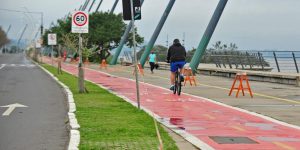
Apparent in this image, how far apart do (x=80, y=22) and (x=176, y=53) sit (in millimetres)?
3352

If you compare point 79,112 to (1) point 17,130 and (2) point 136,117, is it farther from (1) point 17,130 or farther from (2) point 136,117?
(1) point 17,130

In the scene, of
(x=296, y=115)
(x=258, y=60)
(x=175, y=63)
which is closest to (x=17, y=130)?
(x=296, y=115)

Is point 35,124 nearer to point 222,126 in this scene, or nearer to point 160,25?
point 222,126

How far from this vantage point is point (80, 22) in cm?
1911

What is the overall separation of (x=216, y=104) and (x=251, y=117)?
3.07 meters

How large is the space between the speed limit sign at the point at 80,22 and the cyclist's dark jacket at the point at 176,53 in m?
2.92

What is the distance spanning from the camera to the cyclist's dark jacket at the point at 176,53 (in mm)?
19172

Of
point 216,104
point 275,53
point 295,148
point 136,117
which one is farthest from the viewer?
point 275,53

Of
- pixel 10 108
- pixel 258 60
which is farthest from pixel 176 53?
pixel 258 60

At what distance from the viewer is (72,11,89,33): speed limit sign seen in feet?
62.2

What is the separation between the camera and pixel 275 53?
31.6 meters

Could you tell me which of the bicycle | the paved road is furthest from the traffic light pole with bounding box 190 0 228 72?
the paved road

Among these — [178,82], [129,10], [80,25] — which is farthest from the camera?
[80,25]

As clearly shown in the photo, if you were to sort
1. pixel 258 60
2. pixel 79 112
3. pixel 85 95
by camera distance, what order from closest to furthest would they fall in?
1. pixel 79 112
2. pixel 85 95
3. pixel 258 60
